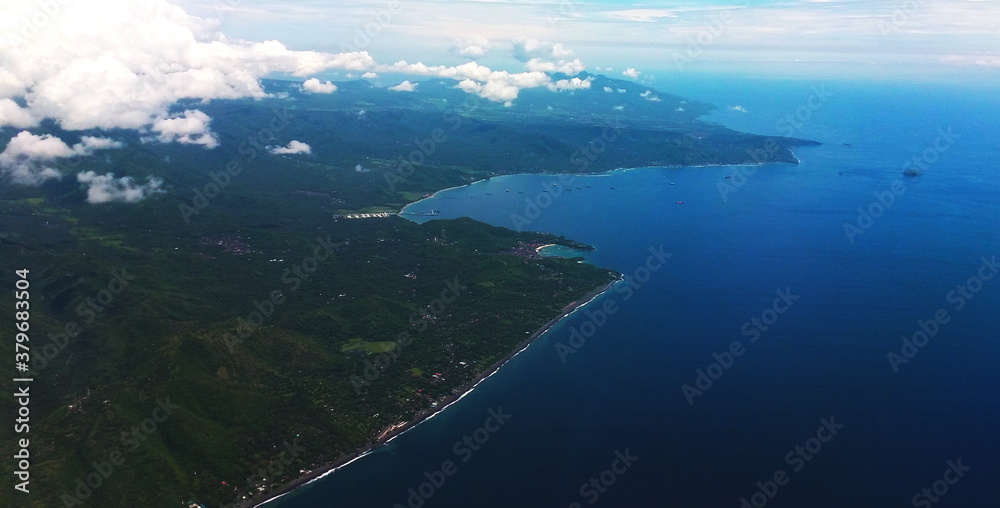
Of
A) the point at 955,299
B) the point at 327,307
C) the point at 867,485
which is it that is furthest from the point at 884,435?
the point at 327,307

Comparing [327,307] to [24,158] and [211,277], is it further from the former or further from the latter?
[24,158]

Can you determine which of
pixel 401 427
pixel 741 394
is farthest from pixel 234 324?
pixel 741 394

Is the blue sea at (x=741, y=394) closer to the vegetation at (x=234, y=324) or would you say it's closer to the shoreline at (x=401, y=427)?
the shoreline at (x=401, y=427)

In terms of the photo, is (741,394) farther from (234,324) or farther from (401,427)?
(234,324)

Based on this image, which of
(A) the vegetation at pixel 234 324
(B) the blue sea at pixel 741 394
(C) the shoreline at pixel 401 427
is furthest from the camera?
(A) the vegetation at pixel 234 324

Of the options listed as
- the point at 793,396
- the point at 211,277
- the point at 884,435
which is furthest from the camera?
the point at 211,277

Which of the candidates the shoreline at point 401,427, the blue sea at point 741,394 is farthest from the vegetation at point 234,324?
the blue sea at point 741,394

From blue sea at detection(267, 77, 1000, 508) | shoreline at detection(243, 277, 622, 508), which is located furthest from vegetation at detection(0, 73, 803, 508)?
blue sea at detection(267, 77, 1000, 508)
